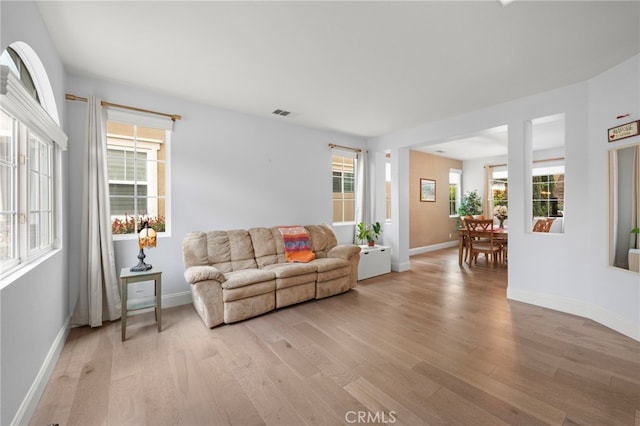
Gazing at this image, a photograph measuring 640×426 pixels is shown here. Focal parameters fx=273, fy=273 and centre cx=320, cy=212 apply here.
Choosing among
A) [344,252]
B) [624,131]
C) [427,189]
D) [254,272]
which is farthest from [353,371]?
[427,189]

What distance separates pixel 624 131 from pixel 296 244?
385 cm

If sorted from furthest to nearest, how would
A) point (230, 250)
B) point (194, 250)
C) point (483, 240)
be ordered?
point (483, 240) → point (230, 250) → point (194, 250)

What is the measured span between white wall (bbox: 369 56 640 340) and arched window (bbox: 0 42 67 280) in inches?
188

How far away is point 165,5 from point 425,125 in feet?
13.2

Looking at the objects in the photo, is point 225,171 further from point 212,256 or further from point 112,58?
point 112,58

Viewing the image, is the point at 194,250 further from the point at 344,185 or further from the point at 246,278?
the point at 344,185

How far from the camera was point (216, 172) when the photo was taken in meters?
3.80

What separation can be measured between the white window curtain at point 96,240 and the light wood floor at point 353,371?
213 millimetres

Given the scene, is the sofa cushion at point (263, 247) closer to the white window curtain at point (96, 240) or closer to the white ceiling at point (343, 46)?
the white window curtain at point (96, 240)

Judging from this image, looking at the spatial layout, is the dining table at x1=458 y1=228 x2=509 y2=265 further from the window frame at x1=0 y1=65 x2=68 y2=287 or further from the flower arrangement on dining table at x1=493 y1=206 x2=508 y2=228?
the window frame at x1=0 y1=65 x2=68 y2=287

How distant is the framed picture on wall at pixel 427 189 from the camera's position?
290 inches

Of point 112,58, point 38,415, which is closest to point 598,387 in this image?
point 38,415

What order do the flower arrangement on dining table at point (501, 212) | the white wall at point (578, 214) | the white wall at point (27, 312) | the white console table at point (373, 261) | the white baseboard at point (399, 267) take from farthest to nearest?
the flower arrangement on dining table at point (501, 212) → the white baseboard at point (399, 267) → the white console table at point (373, 261) → the white wall at point (578, 214) → the white wall at point (27, 312)

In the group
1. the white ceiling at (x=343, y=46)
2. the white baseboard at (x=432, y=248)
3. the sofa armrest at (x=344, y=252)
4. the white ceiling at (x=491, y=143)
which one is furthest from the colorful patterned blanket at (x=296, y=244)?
the white baseboard at (x=432, y=248)
